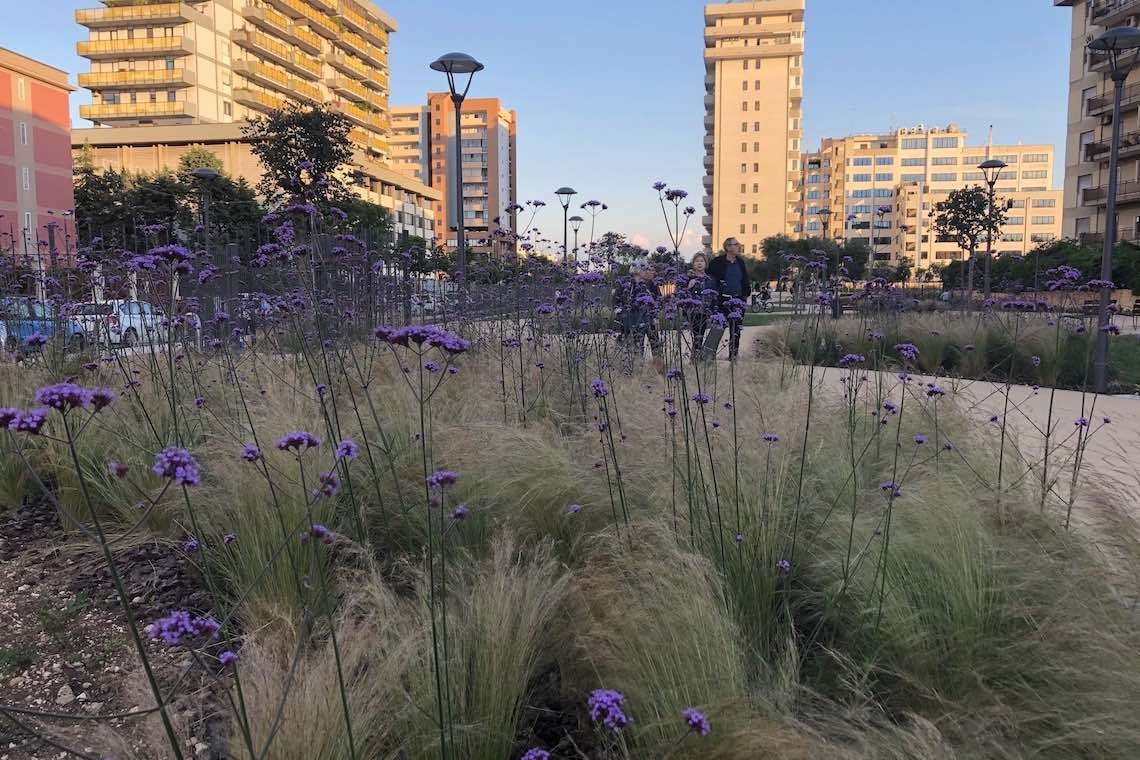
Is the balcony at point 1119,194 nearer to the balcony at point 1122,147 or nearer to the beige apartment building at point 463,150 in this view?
the balcony at point 1122,147

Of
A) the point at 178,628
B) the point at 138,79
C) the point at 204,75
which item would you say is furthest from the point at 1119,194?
the point at 138,79

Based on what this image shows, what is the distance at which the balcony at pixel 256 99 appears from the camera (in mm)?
64062

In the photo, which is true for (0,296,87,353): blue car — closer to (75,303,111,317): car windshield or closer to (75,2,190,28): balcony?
(75,303,111,317): car windshield

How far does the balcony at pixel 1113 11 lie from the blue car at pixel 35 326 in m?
49.4

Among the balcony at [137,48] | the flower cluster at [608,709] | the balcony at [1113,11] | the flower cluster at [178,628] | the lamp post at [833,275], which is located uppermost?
the balcony at [137,48]

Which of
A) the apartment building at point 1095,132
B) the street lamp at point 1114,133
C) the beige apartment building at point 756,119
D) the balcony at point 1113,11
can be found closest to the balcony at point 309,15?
the beige apartment building at point 756,119

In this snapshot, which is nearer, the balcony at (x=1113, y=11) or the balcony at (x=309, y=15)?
the balcony at (x=1113, y=11)

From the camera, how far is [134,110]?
61781 millimetres

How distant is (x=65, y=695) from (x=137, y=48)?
71.8 metres

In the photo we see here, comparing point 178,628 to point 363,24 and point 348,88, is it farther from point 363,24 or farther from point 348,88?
point 363,24

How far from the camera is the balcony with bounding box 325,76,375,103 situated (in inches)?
2867

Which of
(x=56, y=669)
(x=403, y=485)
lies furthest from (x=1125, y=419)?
(x=56, y=669)

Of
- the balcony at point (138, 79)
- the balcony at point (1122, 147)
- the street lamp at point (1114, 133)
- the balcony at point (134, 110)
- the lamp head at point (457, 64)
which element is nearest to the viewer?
the street lamp at point (1114, 133)

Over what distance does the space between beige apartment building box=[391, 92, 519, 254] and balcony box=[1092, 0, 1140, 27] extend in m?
88.3
